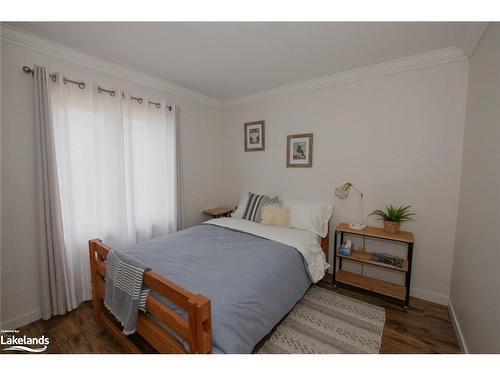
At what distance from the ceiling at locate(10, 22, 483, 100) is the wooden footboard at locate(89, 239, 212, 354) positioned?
1.77 meters

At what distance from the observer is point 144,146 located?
8.47 feet

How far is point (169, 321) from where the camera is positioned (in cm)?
119

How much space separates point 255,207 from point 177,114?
65.1 inches

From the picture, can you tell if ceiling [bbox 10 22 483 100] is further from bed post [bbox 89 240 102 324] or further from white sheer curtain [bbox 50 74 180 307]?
bed post [bbox 89 240 102 324]

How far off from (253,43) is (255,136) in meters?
1.49

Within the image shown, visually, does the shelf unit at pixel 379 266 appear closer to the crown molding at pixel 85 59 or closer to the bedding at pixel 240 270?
the bedding at pixel 240 270

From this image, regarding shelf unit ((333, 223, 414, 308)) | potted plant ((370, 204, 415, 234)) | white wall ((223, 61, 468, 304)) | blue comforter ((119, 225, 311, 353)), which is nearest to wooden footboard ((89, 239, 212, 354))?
blue comforter ((119, 225, 311, 353))

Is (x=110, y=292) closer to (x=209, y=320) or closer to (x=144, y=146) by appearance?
(x=209, y=320)

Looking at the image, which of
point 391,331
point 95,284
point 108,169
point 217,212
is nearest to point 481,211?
point 391,331

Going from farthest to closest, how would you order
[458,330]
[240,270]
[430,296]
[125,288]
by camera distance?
[430,296] < [458,330] < [240,270] < [125,288]

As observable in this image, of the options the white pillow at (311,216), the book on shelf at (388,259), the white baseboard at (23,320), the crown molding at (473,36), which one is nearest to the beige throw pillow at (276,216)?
the white pillow at (311,216)

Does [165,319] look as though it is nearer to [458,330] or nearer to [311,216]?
[311,216]

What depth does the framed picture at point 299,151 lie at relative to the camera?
110 inches

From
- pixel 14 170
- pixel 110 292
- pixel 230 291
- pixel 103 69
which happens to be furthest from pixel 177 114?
pixel 230 291
